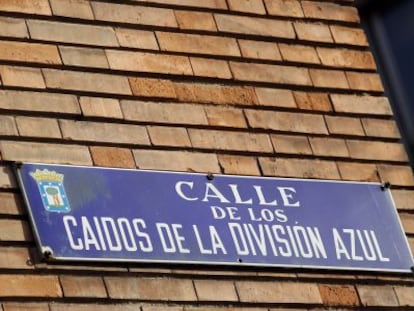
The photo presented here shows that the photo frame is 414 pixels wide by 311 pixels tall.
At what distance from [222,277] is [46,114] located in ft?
2.38

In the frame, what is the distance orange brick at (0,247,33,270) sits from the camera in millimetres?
4176

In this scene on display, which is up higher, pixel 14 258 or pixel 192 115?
pixel 192 115

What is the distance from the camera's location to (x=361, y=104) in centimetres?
518

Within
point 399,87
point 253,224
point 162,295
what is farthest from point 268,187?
point 399,87

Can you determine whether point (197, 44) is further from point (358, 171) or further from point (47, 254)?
point (47, 254)

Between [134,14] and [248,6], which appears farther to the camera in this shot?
[248,6]

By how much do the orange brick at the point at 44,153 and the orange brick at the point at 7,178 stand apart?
0.11ft

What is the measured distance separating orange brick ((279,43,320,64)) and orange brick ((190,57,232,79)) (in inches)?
10.1

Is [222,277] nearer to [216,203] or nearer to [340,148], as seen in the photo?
[216,203]

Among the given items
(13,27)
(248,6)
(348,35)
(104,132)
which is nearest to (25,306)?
(104,132)

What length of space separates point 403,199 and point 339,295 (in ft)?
1.73

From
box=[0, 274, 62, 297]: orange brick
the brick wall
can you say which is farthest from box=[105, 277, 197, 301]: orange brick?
box=[0, 274, 62, 297]: orange brick

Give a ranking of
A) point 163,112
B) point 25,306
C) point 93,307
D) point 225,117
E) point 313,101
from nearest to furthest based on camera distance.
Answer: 1. point 25,306
2. point 93,307
3. point 163,112
4. point 225,117
5. point 313,101

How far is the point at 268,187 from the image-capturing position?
476 cm
